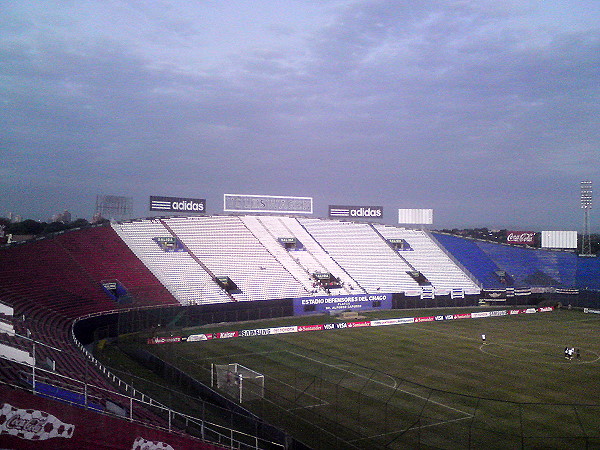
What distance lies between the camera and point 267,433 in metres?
20.6

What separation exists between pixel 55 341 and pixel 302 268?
43645mm

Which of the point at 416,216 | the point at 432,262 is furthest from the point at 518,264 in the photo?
the point at 416,216

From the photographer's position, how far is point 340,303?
6116cm

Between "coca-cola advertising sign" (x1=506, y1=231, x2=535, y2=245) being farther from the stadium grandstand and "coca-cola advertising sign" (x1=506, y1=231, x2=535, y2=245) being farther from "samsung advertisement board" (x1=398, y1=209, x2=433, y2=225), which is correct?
"samsung advertisement board" (x1=398, y1=209, x2=433, y2=225)

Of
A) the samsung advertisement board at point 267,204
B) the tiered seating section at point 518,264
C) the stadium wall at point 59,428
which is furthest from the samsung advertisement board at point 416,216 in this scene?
the stadium wall at point 59,428

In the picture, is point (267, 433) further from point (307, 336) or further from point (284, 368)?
point (307, 336)

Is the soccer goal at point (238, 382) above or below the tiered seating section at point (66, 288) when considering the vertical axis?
below

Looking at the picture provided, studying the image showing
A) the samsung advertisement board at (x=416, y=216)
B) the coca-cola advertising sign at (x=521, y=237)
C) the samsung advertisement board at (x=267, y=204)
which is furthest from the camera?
the coca-cola advertising sign at (x=521, y=237)

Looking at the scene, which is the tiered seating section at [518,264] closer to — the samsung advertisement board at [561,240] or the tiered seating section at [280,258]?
the tiered seating section at [280,258]

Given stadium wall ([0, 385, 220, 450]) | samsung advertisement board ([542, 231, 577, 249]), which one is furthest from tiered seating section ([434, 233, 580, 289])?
stadium wall ([0, 385, 220, 450])

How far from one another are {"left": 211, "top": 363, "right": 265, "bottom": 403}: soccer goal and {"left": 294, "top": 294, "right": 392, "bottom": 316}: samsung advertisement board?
2972 centimetres

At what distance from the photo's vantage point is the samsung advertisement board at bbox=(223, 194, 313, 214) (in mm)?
71812

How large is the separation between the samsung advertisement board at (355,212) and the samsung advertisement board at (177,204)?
21.4 meters

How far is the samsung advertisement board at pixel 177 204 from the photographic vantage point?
66.0 meters
